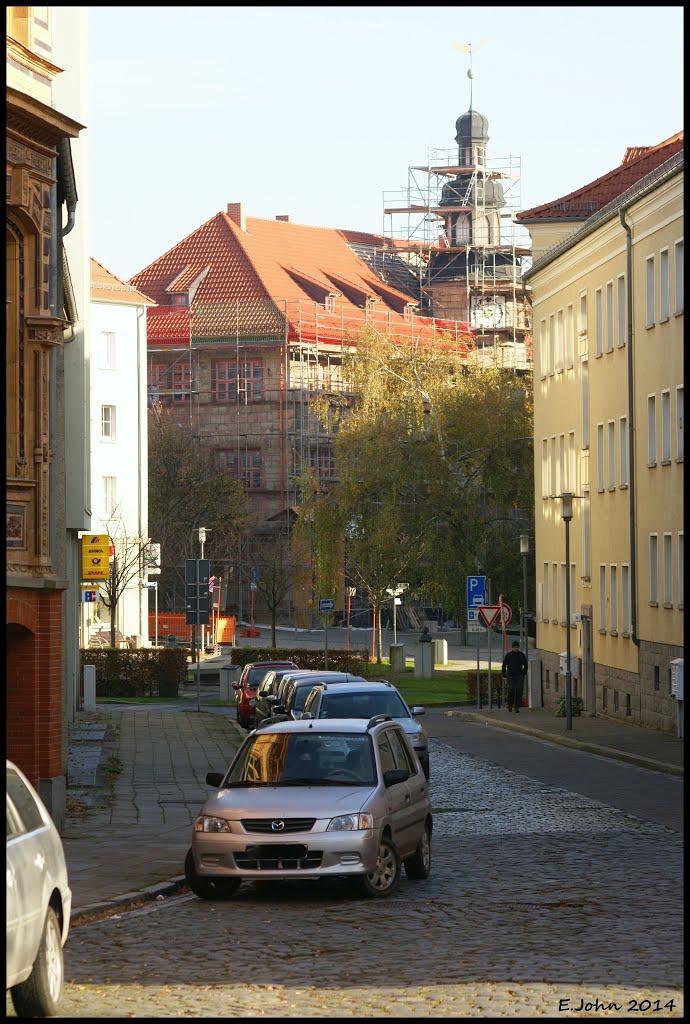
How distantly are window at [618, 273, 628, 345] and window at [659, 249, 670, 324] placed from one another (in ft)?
11.3

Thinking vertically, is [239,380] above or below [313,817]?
above

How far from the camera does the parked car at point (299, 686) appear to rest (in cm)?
3100

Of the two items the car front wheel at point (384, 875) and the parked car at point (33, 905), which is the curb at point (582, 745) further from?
the parked car at point (33, 905)

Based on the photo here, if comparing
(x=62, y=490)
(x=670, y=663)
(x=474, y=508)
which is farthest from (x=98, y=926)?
(x=474, y=508)

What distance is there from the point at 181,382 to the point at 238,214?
45.6 feet

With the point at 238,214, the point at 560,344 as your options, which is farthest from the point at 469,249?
the point at 560,344

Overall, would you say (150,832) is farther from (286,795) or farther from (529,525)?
(529,525)

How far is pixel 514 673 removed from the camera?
47.2 meters

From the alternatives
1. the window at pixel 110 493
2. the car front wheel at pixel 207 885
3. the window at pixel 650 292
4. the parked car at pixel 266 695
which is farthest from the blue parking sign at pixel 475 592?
the window at pixel 110 493

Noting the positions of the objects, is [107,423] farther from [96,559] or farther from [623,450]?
[623,450]

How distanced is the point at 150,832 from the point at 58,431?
6935mm

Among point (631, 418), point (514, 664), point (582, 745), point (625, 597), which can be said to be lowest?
point (582, 745)

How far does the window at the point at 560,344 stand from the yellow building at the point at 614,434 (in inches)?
2.2

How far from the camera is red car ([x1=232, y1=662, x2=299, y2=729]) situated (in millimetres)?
40562
